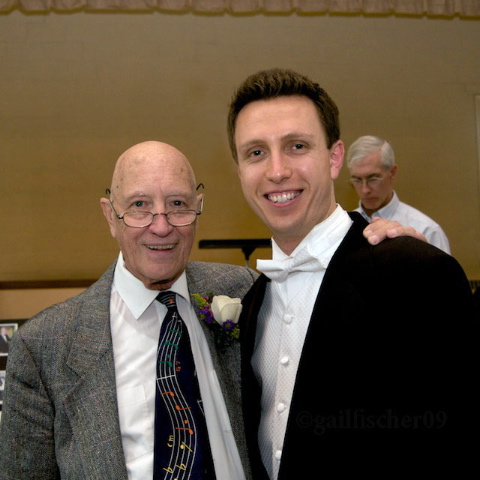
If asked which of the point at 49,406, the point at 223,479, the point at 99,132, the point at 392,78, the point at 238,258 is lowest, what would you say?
the point at 223,479

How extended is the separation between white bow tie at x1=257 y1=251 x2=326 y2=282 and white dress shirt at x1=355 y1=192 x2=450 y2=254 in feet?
8.02

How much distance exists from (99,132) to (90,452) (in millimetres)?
5089

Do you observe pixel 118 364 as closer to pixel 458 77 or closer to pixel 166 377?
pixel 166 377

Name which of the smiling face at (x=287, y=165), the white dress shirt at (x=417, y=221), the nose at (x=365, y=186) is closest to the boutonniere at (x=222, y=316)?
the smiling face at (x=287, y=165)

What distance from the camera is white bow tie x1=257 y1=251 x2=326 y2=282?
164 cm

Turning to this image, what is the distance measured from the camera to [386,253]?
149 centimetres

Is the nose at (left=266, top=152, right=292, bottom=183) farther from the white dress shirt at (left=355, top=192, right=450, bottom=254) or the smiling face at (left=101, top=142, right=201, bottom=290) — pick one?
the white dress shirt at (left=355, top=192, right=450, bottom=254)

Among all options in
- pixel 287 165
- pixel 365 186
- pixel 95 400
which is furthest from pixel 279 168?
pixel 365 186

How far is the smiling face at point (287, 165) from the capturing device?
1670mm

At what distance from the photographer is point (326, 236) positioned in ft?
5.42

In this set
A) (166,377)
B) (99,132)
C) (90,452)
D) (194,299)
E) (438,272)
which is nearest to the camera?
(438,272)

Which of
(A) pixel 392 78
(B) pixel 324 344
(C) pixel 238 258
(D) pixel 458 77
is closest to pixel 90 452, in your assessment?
(B) pixel 324 344

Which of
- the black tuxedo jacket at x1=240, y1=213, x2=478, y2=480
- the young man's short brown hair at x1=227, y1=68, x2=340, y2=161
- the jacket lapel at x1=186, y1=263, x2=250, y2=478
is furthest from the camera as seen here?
the jacket lapel at x1=186, y1=263, x2=250, y2=478

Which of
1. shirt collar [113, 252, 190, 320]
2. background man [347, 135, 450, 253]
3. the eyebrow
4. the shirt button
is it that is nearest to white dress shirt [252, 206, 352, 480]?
the shirt button
